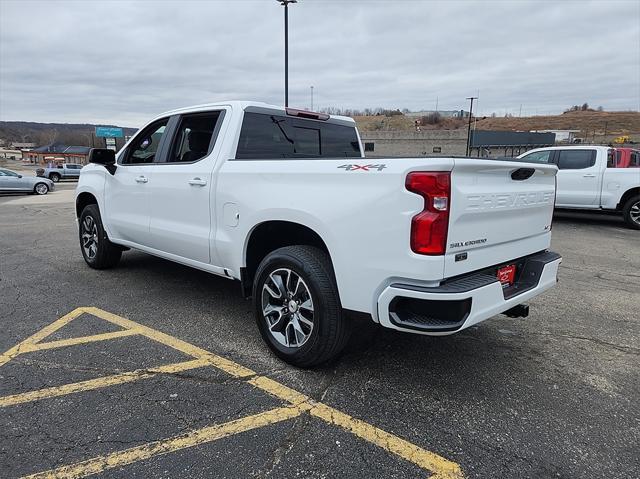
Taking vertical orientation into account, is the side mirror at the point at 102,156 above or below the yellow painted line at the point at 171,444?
above

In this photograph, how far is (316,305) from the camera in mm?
3062

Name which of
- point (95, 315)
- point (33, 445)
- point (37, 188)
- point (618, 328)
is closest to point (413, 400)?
point (33, 445)

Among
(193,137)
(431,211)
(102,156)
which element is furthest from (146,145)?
(431,211)

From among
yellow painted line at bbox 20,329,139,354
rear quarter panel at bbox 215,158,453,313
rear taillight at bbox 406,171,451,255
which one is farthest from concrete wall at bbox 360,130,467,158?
rear taillight at bbox 406,171,451,255

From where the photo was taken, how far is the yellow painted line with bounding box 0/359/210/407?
9.59 feet

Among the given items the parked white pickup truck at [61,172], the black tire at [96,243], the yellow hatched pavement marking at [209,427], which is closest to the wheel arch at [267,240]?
the yellow hatched pavement marking at [209,427]

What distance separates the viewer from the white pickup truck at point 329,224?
2.60 metres

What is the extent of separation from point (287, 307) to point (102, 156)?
10.5ft

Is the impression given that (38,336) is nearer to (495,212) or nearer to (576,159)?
(495,212)

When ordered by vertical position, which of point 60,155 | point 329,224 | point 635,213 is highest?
point 329,224

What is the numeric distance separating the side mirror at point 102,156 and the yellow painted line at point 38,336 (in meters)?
1.69

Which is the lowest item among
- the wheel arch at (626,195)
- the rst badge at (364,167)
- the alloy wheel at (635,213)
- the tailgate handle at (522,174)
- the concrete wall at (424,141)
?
the alloy wheel at (635,213)

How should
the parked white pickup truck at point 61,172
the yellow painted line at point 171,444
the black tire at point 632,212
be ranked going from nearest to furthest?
the yellow painted line at point 171,444
the black tire at point 632,212
the parked white pickup truck at point 61,172

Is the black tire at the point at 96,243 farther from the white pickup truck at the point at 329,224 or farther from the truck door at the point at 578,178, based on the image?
the truck door at the point at 578,178
